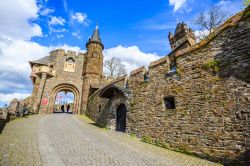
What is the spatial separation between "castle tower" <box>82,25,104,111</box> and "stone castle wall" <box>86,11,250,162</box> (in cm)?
1742

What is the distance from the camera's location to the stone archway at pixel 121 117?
450 inches

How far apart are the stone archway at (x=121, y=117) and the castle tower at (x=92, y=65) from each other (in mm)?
13627

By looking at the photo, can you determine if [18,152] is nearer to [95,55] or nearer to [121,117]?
[121,117]

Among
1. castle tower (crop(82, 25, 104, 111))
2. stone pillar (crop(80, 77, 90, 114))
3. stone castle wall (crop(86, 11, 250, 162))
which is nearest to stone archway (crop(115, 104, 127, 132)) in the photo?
stone castle wall (crop(86, 11, 250, 162))

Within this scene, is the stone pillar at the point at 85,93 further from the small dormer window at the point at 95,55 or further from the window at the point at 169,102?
the window at the point at 169,102

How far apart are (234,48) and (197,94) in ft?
6.94

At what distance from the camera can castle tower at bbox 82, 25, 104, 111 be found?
25.7 metres

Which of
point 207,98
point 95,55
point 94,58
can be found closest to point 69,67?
point 94,58

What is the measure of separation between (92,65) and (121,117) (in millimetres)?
15990

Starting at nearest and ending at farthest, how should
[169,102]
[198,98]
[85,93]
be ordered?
1. [198,98]
2. [169,102]
3. [85,93]

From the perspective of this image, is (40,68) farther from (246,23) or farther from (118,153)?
(246,23)

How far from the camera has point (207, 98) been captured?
21.5ft

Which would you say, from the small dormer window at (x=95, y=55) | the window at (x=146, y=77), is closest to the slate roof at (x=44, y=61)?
the small dormer window at (x=95, y=55)

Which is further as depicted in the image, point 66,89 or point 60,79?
point 66,89
